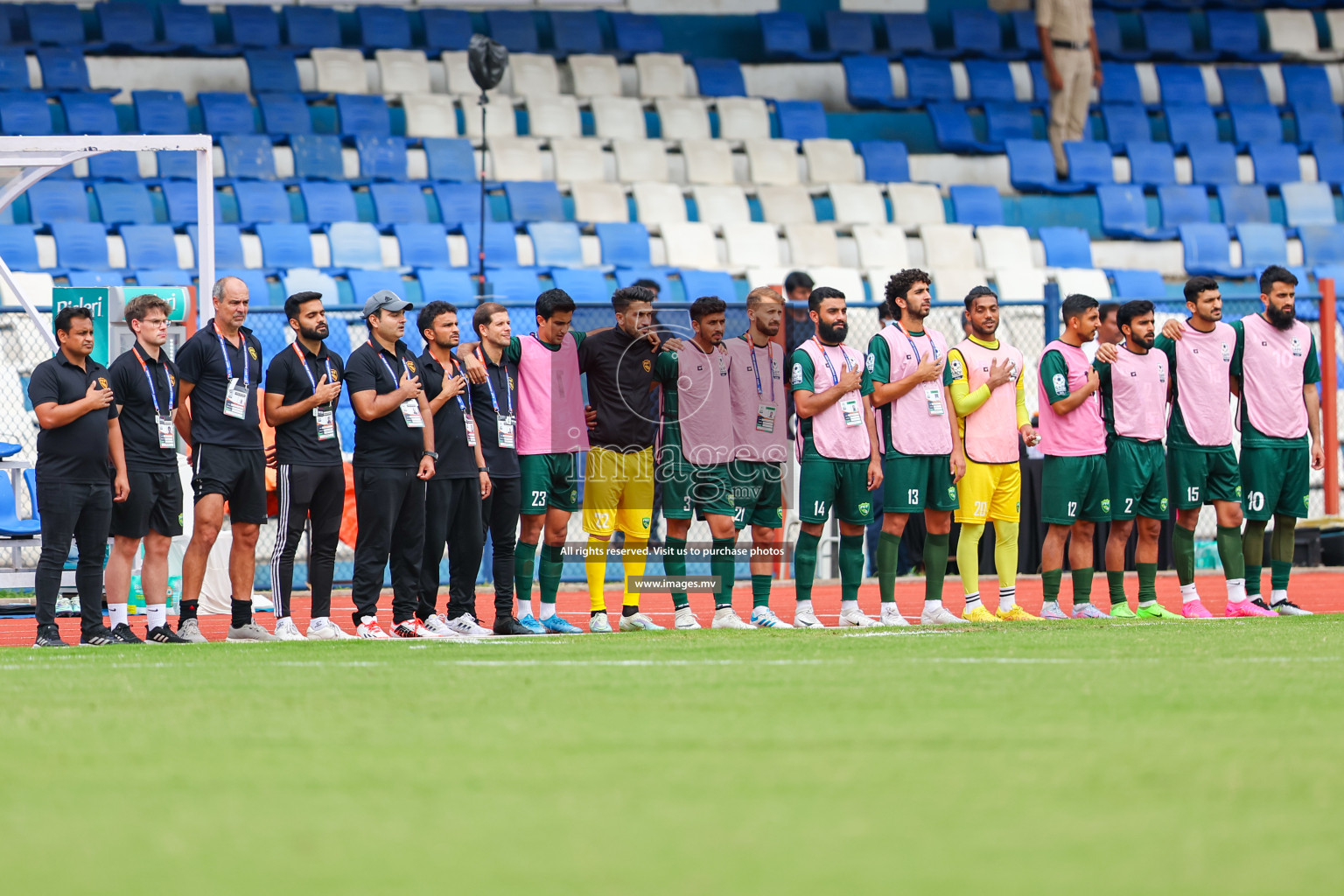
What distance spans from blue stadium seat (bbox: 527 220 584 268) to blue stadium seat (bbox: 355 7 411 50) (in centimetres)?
384

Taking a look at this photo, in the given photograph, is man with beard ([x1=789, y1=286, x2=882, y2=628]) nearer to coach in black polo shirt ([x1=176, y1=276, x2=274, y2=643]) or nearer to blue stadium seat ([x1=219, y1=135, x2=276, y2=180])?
coach in black polo shirt ([x1=176, y1=276, x2=274, y2=643])

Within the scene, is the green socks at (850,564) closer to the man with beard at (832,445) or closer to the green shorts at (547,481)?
the man with beard at (832,445)

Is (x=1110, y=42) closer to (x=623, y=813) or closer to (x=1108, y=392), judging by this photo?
(x=1108, y=392)

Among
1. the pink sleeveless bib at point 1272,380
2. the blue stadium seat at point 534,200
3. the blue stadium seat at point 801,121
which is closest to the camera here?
the pink sleeveless bib at point 1272,380

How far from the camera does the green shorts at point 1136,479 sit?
10.7 meters

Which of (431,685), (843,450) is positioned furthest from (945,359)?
(431,685)

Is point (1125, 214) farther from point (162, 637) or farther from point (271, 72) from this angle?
point (162, 637)

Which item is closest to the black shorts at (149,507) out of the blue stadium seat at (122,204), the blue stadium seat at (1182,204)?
the blue stadium seat at (122,204)

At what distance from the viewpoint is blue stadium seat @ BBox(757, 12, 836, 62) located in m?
22.1

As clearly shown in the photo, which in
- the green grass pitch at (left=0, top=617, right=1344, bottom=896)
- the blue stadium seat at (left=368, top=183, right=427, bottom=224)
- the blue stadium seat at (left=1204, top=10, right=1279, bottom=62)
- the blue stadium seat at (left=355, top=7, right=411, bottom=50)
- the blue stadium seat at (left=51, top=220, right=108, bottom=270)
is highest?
the blue stadium seat at (left=1204, top=10, right=1279, bottom=62)

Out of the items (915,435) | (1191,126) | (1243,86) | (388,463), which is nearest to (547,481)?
(388,463)

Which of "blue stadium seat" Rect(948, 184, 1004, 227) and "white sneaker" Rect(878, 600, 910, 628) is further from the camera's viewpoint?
"blue stadium seat" Rect(948, 184, 1004, 227)

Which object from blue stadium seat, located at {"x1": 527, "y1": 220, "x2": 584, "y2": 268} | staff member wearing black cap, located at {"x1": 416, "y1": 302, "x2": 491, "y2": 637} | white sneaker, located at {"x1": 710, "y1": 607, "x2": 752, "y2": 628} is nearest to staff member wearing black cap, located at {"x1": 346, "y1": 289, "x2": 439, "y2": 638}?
A: staff member wearing black cap, located at {"x1": 416, "y1": 302, "x2": 491, "y2": 637}

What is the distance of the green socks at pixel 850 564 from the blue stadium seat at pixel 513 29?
12409mm
